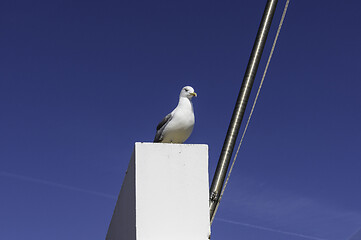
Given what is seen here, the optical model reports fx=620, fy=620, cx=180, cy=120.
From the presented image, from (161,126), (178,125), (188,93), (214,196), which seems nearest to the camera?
(178,125)

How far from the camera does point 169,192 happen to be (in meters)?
4.37

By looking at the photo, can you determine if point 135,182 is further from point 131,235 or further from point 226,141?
point 226,141

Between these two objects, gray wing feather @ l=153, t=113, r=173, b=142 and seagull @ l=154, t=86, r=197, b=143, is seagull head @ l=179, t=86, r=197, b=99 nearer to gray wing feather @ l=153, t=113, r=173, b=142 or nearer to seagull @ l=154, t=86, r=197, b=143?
seagull @ l=154, t=86, r=197, b=143

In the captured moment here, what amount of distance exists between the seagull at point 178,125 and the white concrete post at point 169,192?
491mm

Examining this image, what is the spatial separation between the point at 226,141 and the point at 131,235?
3714 mm

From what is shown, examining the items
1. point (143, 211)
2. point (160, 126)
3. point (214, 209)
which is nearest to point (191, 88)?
point (160, 126)

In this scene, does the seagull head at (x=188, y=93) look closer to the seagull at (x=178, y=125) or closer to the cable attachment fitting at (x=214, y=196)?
the seagull at (x=178, y=125)

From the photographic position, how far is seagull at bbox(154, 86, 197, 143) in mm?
4977

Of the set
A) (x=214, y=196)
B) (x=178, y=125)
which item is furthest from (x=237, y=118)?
(x=178, y=125)

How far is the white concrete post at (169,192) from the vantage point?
14.0 ft

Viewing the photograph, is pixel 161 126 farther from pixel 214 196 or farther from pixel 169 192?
pixel 214 196

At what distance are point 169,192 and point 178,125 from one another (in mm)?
773

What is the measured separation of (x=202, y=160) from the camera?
4.49 metres

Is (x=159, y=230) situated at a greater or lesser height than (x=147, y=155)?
lesser
